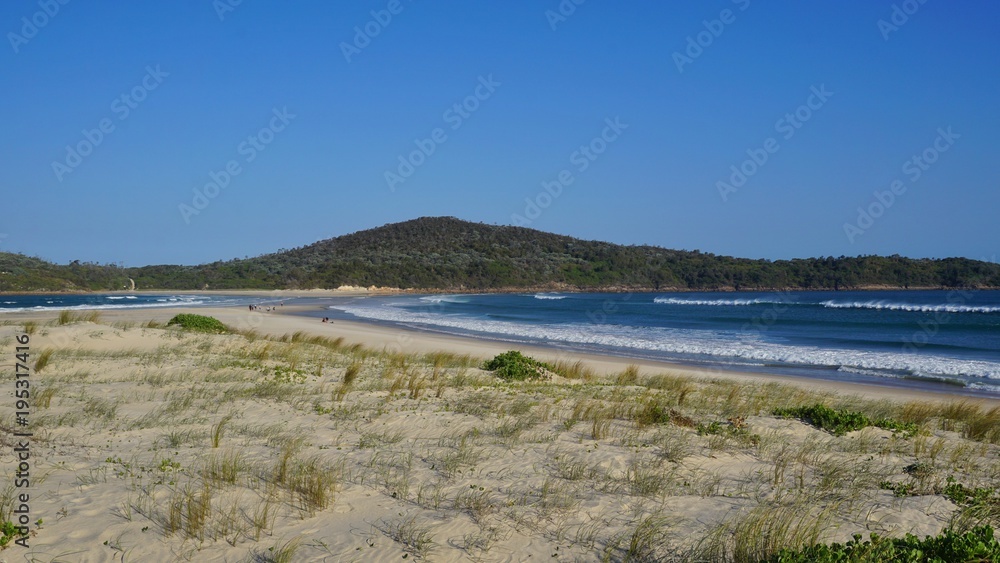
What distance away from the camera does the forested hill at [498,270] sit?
10719 centimetres

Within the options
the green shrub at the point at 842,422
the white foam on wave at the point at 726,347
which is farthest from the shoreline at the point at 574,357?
the green shrub at the point at 842,422

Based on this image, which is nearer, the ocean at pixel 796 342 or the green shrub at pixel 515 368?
the green shrub at pixel 515 368

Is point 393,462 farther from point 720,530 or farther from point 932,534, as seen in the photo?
point 932,534

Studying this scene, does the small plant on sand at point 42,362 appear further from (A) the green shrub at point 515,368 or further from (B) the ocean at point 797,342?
(B) the ocean at point 797,342

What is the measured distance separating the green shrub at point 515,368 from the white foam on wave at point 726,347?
12.1m

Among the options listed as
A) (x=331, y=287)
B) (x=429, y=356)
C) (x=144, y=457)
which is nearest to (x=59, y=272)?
(x=331, y=287)

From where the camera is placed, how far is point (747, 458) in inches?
277

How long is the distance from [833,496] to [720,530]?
1.66 meters

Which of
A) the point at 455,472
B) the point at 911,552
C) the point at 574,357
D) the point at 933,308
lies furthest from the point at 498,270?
the point at 911,552

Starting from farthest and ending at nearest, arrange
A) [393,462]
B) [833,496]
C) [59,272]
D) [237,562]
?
1. [59,272]
2. [393,462]
3. [833,496]
4. [237,562]

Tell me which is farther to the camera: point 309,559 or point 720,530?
point 720,530

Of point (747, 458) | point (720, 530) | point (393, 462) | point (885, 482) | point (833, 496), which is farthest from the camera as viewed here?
point (747, 458)

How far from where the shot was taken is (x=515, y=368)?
46.4 feet

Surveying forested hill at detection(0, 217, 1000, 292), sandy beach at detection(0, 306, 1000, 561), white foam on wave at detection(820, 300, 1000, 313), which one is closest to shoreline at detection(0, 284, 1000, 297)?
forested hill at detection(0, 217, 1000, 292)
